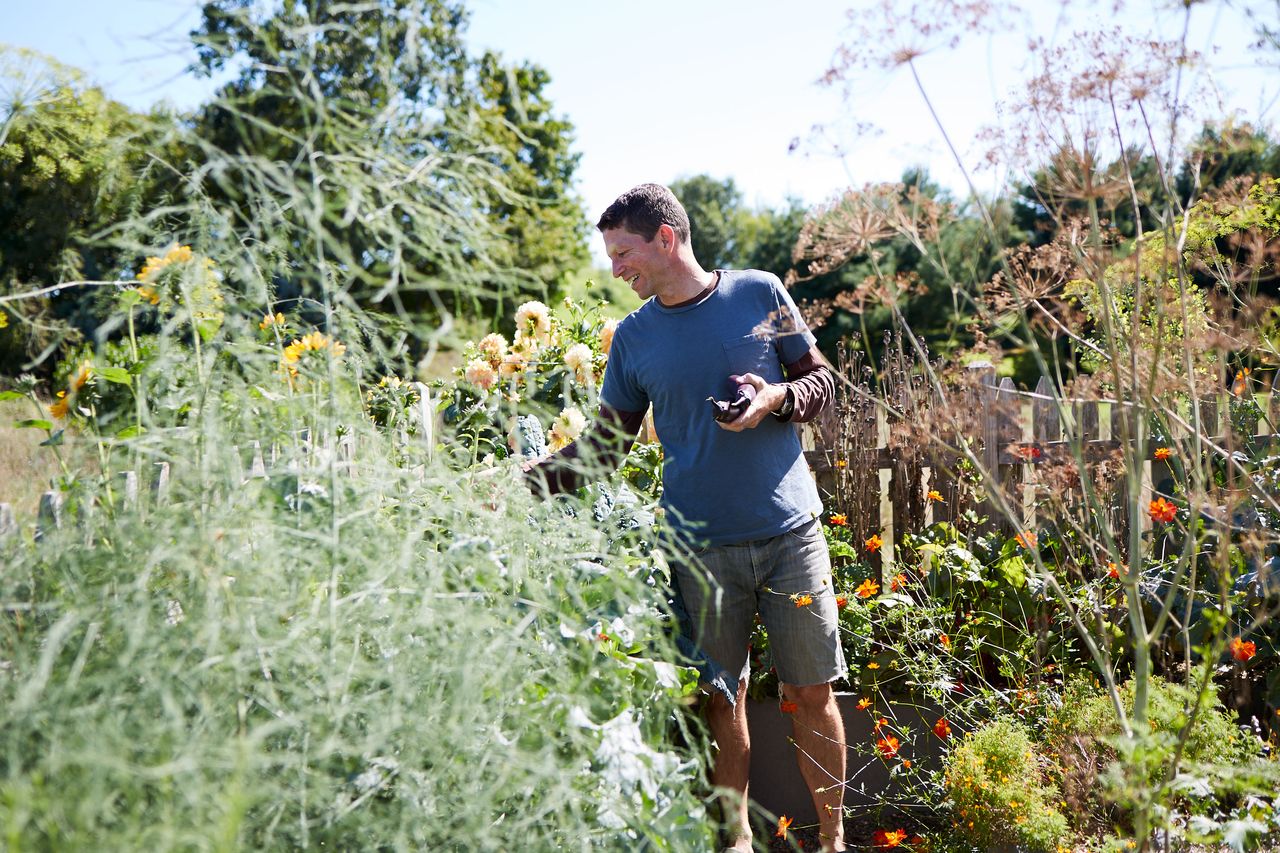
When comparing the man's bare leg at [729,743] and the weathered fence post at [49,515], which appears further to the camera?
the man's bare leg at [729,743]

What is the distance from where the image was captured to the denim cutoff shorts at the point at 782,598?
243 cm

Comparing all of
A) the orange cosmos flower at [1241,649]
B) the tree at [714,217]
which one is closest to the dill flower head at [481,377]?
the orange cosmos flower at [1241,649]

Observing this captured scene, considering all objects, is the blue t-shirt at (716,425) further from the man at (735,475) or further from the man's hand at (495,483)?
the man's hand at (495,483)

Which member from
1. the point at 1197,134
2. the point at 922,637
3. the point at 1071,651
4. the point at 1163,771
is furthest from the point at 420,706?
the point at 1071,651

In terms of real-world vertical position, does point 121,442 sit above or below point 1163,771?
above

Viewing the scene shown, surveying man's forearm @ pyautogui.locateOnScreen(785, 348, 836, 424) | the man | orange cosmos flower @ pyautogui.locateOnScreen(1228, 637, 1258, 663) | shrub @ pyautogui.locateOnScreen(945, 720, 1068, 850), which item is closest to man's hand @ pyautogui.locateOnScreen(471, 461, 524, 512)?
the man

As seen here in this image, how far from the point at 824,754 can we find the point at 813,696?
165 millimetres

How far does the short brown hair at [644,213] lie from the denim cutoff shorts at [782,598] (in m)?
0.83

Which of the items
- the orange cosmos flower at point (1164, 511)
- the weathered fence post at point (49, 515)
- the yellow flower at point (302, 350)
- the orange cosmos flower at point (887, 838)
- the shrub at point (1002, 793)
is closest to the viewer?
the weathered fence post at point (49, 515)

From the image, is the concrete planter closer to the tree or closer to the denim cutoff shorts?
the denim cutoff shorts

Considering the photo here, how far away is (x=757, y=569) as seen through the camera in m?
2.43

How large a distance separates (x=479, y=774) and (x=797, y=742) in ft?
5.83

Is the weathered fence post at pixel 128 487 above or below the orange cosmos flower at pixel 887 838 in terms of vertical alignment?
above

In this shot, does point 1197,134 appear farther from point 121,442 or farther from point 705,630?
point 121,442
